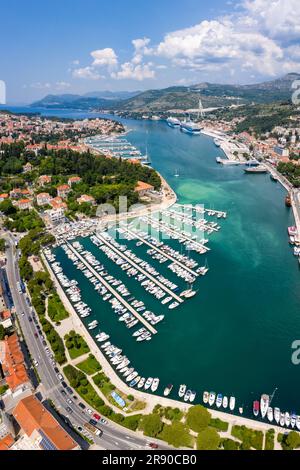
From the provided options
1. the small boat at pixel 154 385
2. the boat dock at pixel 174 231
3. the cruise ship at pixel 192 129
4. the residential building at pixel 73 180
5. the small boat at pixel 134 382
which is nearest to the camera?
the small boat at pixel 154 385

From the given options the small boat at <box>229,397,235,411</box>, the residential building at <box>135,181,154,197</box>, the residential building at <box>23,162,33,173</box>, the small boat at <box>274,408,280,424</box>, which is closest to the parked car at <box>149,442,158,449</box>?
the small boat at <box>229,397,235,411</box>

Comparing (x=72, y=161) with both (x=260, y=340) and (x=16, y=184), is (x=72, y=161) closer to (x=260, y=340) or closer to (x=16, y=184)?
(x=16, y=184)

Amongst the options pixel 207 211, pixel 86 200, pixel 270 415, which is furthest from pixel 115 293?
pixel 207 211

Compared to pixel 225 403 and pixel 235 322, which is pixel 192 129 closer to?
pixel 235 322

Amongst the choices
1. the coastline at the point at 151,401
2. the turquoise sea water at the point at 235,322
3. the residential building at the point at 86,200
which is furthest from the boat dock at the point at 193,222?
the coastline at the point at 151,401

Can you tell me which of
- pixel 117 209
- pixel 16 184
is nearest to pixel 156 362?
pixel 117 209

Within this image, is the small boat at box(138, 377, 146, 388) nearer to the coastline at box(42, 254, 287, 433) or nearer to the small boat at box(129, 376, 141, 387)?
the small boat at box(129, 376, 141, 387)

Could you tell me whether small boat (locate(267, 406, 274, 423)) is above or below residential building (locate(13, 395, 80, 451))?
below

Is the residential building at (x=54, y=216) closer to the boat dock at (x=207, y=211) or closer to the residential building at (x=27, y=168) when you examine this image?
the boat dock at (x=207, y=211)
